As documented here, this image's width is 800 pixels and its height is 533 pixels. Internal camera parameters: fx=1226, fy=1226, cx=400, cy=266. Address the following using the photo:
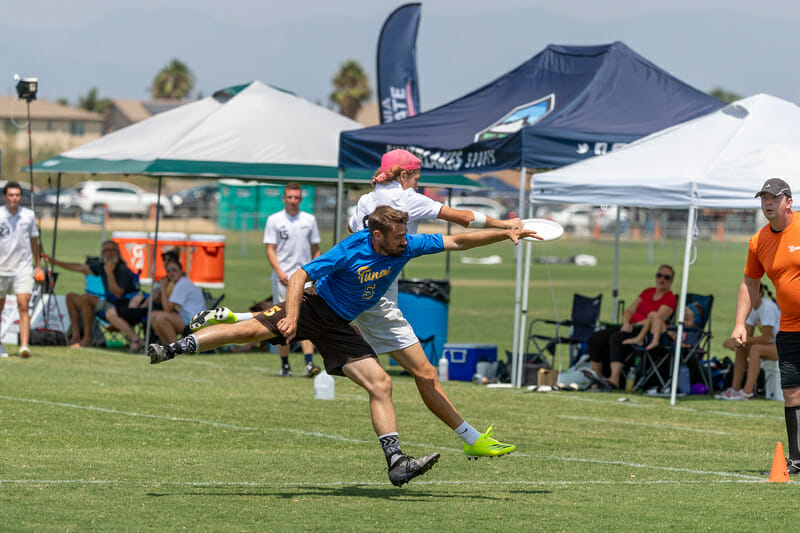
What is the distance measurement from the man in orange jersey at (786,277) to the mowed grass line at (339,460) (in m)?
0.55

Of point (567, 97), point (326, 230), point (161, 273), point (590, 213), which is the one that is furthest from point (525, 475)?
point (590, 213)

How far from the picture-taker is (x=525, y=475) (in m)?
8.36

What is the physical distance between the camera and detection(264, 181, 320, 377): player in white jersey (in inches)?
564

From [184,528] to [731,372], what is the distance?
9574 millimetres

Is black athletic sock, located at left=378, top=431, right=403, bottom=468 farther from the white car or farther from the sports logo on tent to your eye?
the white car

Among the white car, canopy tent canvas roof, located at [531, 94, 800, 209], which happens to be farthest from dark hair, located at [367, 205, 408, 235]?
the white car

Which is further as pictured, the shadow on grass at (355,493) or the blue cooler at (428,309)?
the blue cooler at (428,309)

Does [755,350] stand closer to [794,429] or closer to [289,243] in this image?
[794,429]

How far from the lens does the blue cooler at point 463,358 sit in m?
15.0

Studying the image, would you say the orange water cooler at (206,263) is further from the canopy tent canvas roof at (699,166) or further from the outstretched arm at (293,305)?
the outstretched arm at (293,305)

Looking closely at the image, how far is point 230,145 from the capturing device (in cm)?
1730

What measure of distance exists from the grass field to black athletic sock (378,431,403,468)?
25cm

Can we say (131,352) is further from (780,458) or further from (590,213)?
(590,213)

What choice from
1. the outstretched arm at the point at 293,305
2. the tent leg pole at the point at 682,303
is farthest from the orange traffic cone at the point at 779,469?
the tent leg pole at the point at 682,303
